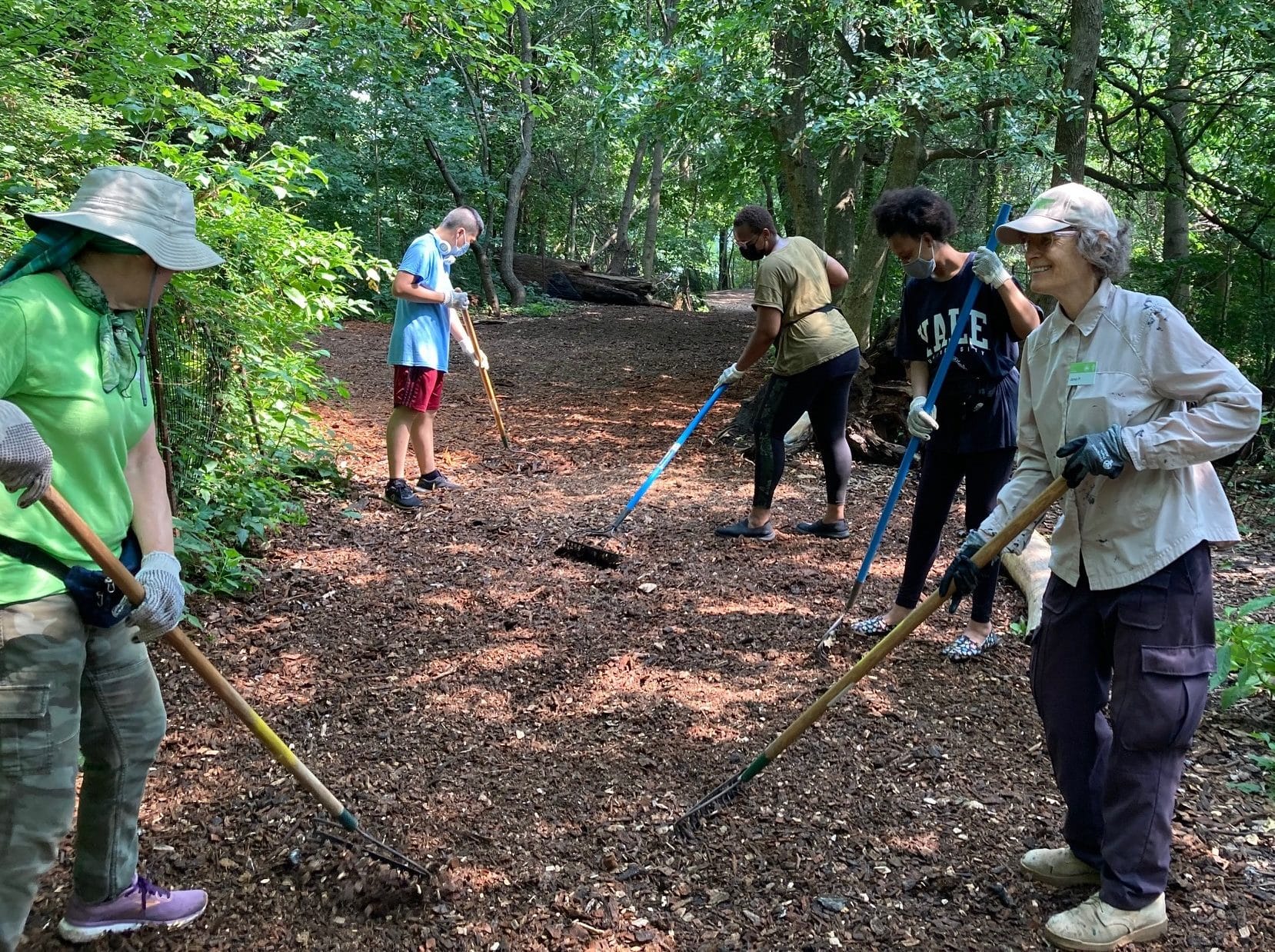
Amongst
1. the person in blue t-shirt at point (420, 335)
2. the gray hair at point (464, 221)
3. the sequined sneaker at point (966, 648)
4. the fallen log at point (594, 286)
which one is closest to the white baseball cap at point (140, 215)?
the sequined sneaker at point (966, 648)

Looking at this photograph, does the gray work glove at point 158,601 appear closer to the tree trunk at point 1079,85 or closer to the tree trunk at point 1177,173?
the tree trunk at point 1079,85

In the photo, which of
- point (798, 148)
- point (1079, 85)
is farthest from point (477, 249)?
point (1079, 85)

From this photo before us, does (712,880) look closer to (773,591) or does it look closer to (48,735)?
(48,735)

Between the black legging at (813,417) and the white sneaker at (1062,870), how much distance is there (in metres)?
2.91

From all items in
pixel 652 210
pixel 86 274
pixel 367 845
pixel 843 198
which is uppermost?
pixel 652 210

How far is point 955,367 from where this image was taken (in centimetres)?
359

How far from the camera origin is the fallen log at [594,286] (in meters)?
18.7

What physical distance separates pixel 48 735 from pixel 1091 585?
242cm

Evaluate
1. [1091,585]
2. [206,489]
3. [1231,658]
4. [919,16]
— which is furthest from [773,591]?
[919,16]

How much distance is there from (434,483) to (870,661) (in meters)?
4.15

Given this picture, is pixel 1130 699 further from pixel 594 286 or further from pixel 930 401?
pixel 594 286

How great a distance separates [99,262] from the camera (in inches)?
74.0

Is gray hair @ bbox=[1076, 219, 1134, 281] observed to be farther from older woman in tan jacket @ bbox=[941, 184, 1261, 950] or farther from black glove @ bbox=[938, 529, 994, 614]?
black glove @ bbox=[938, 529, 994, 614]

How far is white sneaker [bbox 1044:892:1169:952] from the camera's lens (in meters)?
2.17
